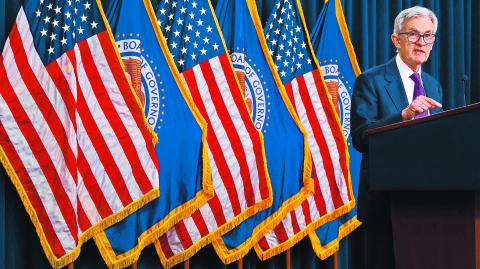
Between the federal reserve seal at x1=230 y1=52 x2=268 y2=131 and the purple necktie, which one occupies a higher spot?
the purple necktie

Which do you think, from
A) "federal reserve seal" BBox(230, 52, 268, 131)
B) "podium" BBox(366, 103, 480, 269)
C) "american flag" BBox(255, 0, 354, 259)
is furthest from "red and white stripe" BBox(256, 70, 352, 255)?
"podium" BBox(366, 103, 480, 269)

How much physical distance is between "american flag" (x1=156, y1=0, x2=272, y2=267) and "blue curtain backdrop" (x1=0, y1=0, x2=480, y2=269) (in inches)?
14.9

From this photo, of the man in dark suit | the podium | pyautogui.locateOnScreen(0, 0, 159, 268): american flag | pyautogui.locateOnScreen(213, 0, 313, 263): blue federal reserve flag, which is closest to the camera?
the podium

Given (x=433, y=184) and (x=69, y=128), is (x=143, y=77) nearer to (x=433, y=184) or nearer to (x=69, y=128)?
(x=69, y=128)

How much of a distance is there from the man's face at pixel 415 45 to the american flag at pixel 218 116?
6.11ft

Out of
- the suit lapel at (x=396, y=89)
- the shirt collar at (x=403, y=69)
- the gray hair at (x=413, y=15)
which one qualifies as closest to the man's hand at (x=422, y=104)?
Answer: the suit lapel at (x=396, y=89)

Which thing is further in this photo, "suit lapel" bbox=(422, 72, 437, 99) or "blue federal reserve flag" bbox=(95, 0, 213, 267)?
"blue federal reserve flag" bbox=(95, 0, 213, 267)

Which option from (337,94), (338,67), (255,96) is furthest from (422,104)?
(338,67)

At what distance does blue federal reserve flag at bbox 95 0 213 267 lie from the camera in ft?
14.6

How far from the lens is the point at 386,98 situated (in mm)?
2844

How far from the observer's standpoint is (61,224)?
13.5 ft

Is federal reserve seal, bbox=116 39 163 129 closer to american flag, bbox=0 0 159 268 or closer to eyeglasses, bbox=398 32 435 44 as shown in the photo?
american flag, bbox=0 0 159 268

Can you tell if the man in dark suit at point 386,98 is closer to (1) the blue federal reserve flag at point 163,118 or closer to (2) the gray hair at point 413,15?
(2) the gray hair at point 413,15

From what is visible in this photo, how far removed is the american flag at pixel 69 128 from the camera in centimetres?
409
